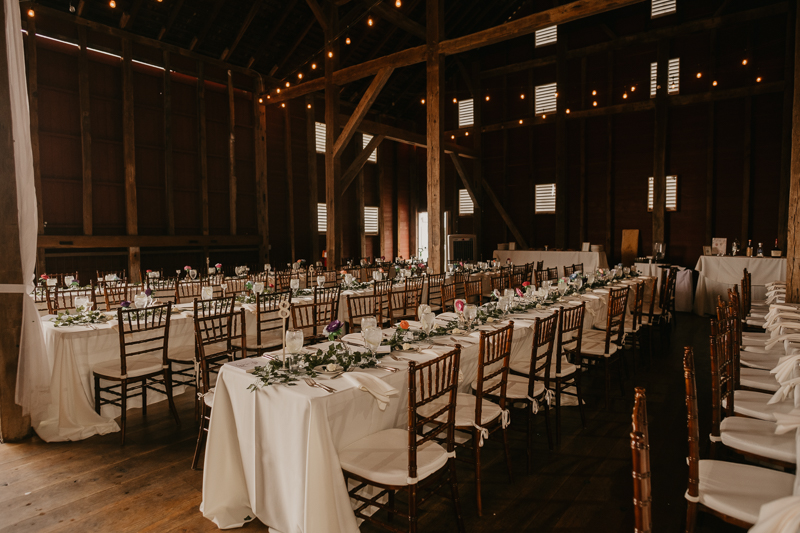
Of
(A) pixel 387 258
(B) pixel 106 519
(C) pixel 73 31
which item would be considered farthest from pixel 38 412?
(A) pixel 387 258

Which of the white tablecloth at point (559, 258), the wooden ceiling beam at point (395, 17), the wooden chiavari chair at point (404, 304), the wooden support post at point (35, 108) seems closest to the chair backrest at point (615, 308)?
the wooden chiavari chair at point (404, 304)

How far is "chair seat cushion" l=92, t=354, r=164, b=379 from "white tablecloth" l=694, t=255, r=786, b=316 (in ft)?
29.5

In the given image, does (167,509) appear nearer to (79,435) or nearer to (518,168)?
(79,435)

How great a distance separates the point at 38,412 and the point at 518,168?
43.6ft

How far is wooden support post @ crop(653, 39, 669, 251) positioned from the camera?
11477 mm

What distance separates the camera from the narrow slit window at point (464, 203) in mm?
15773

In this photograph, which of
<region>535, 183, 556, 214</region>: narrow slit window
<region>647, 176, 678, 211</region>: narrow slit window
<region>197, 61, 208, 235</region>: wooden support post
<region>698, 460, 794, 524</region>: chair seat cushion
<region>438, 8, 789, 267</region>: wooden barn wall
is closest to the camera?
<region>698, 460, 794, 524</region>: chair seat cushion

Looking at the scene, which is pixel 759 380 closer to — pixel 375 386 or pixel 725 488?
pixel 725 488

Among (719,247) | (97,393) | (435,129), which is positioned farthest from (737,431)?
(719,247)

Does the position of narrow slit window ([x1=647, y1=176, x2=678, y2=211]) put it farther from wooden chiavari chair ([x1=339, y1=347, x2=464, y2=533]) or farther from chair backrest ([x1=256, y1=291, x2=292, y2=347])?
wooden chiavari chair ([x1=339, y1=347, x2=464, y2=533])

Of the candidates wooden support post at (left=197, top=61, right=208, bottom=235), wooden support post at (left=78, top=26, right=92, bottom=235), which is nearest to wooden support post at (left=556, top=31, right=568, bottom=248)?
wooden support post at (left=197, top=61, right=208, bottom=235)

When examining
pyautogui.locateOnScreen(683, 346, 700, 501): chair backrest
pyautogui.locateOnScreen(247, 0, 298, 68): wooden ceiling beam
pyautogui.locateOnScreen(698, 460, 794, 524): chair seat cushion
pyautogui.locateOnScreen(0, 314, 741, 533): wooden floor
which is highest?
pyautogui.locateOnScreen(247, 0, 298, 68): wooden ceiling beam

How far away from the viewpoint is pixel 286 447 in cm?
234

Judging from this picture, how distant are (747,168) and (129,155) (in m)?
13.8
